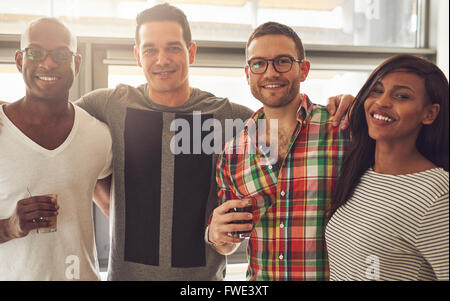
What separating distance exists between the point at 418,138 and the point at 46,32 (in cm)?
118

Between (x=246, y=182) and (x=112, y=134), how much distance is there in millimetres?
501

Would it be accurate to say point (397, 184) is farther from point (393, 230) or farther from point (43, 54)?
point (43, 54)

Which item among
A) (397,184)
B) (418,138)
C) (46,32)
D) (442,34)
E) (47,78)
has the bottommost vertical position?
(397,184)

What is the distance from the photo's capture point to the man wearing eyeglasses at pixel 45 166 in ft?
4.23

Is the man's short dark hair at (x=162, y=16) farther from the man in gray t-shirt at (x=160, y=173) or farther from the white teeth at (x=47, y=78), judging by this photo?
the white teeth at (x=47, y=78)

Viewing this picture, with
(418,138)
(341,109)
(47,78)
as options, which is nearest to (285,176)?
(341,109)

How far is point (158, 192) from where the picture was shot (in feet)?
4.65

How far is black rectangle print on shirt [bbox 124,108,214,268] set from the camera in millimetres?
1416

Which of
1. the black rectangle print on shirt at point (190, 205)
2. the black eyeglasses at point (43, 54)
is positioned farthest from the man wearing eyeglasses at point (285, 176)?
the black eyeglasses at point (43, 54)

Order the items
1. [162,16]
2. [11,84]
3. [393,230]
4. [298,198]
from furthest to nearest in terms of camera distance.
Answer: [11,84]
[162,16]
[298,198]
[393,230]

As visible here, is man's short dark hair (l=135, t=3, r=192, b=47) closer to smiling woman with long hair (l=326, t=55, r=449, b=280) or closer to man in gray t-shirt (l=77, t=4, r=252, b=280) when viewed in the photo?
man in gray t-shirt (l=77, t=4, r=252, b=280)

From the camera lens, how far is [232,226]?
1206 mm

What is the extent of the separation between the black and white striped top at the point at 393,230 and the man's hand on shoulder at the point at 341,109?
0.18 m
